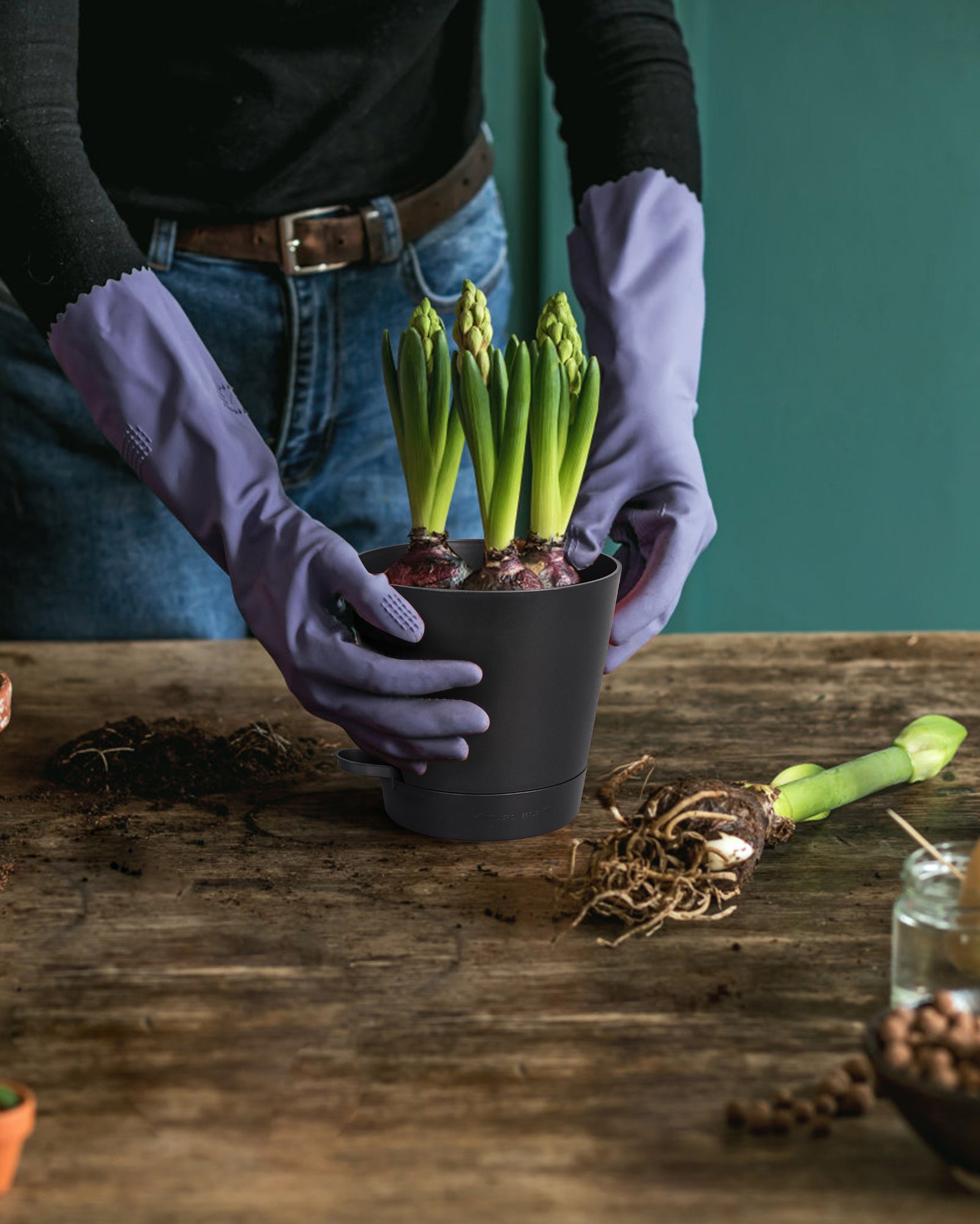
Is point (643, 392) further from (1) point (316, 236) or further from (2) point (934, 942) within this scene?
(2) point (934, 942)

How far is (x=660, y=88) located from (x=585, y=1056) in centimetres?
110

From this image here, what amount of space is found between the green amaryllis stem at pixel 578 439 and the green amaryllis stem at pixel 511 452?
0.04m

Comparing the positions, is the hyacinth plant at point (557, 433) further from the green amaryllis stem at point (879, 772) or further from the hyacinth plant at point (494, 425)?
the green amaryllis stem at point (879, 772)

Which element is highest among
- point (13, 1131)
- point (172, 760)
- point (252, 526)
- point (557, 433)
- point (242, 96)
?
point (242, 96)

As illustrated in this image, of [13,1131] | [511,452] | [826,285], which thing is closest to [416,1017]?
[13,1131]

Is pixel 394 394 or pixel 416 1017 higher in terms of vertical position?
pixel 394 394

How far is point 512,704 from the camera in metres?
0.89

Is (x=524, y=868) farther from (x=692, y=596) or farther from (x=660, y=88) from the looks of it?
(x=692, y=596)

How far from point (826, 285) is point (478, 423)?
178cm

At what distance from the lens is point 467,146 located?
1.58 metres

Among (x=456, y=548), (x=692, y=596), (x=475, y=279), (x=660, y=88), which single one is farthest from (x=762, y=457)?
(x=456, y=548)

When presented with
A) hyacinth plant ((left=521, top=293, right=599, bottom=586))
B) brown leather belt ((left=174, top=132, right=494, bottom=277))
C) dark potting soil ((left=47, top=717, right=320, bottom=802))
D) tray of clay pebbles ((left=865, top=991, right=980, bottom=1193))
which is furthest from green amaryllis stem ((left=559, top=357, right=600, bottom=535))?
brown leather belt ((left=174, top=132, right=494, bottom=277))

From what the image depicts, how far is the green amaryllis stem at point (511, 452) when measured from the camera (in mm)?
894

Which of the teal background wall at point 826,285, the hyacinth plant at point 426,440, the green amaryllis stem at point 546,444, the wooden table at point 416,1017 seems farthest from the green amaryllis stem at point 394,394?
the teal background wall at point 826,285
